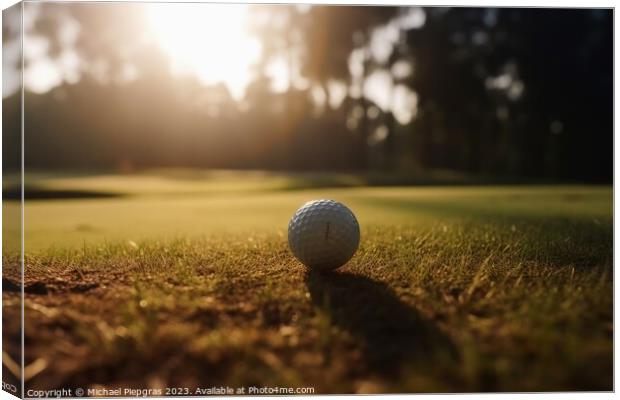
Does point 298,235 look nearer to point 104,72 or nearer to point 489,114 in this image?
point 489,114

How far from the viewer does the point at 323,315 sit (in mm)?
2508

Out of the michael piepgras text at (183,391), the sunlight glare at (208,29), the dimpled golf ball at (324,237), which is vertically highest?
the sunlight glare at (208,29)

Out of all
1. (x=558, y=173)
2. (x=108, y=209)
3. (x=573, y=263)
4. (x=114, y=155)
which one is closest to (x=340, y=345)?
(x=573, y=263)

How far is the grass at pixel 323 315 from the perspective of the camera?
2.16 metres

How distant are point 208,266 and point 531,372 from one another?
2153 mm

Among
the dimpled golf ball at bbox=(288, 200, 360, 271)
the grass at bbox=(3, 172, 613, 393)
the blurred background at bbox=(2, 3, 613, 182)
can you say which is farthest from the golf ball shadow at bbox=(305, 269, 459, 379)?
the blurred background at bbox=(2, 3, 613, 182)

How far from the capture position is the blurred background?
4.75m

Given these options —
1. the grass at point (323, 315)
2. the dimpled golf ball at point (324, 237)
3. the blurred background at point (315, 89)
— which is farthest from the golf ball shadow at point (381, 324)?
the blurred background at point (315, 89)

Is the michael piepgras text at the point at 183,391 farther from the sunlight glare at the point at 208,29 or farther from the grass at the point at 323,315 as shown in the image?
the sunlight glare at the point at 208,29

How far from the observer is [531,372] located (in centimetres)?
213

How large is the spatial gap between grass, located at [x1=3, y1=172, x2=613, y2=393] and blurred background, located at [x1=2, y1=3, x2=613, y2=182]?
3.35 ft

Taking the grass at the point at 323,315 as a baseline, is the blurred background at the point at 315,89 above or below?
above

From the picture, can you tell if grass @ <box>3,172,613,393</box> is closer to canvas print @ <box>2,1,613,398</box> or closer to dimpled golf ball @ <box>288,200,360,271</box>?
canvas print @ <box>2,1,613,398</box>

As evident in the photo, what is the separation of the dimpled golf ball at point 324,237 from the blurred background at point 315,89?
5.80ft
